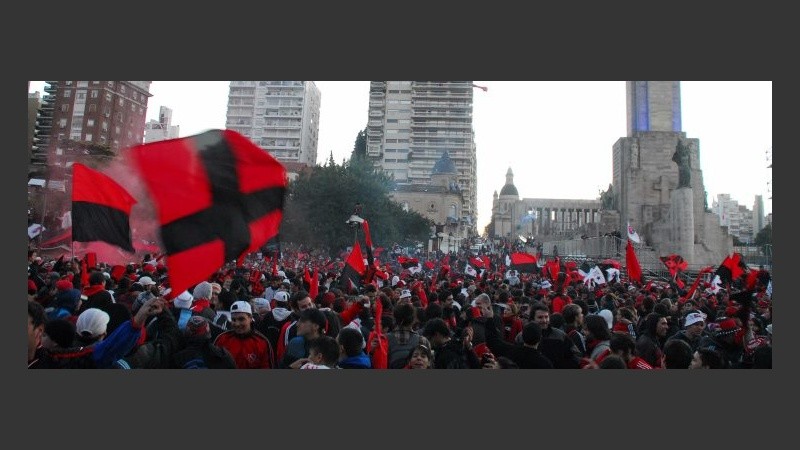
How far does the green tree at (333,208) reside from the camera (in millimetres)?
34562

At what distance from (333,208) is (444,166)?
157 ft

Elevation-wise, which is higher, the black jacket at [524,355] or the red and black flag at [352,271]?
the red and black flag at [352,271]

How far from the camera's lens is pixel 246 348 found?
14.7ft

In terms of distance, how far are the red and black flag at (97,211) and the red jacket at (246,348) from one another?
2.98 metres

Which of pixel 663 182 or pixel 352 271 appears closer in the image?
pixel 352 271

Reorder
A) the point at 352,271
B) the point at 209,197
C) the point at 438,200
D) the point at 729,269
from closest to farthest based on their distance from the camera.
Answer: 1. the point at 209,197
2. the point at 352,271
3. the point at 729,269
4. the point at 438,200

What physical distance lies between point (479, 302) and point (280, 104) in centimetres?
9403

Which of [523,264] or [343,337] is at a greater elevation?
[523,264]

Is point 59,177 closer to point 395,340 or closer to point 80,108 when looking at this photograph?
point 395,340

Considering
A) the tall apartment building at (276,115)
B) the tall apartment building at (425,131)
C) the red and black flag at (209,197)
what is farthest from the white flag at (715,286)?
the tall apartment building at (276,115)

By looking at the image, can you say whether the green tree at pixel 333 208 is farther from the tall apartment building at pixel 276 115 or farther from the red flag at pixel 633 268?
the tall apartment building at pixel 276 115

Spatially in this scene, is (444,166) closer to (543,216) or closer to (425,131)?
(425,131)

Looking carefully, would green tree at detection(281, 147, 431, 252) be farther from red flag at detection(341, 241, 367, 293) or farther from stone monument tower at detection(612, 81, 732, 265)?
red flag at detection(341, 241, 367, 293)

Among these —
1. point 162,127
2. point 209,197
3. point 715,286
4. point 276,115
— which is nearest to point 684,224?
point 715,286
